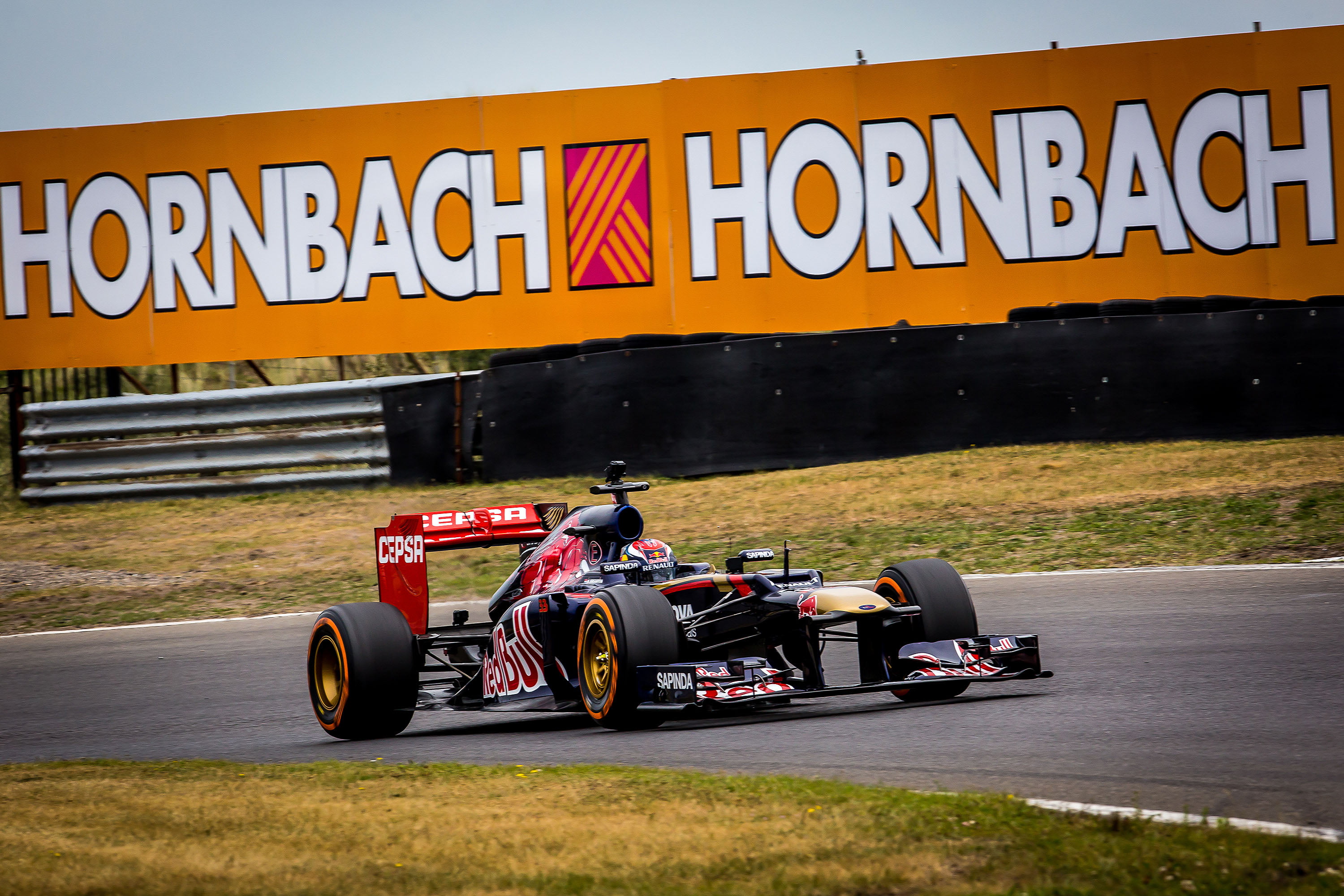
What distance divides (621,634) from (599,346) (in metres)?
10.2

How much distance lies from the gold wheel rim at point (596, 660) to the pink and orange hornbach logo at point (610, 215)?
12535 millimetres

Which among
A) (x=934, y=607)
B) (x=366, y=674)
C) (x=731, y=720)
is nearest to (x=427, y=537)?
(x=366, y=674)

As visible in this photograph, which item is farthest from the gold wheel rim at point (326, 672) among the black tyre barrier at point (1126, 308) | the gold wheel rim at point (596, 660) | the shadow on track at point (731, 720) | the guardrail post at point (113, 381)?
the guardrail post at point (113, 381)

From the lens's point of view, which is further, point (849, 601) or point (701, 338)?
point (701, 338)

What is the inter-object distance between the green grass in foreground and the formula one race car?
4.34 ft

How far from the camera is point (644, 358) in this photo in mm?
16422

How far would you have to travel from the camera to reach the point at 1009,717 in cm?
696

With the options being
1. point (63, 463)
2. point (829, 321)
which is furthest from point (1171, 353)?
point (63, 463)

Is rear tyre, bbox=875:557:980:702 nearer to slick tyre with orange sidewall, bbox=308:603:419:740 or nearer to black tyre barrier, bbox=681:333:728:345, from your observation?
slick tyre with orange sidewall, bbox=308:603:419:740

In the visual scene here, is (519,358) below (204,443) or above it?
above

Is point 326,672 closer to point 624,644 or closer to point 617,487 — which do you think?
point 617,487

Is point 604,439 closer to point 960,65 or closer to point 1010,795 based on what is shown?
point 960,65

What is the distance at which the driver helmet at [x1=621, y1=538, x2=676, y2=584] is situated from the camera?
827 cm

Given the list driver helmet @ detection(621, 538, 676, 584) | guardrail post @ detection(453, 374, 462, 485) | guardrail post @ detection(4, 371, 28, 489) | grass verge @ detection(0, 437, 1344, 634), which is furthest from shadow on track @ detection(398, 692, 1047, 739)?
guardrail post @ detection(4, 371, 28, 489)
